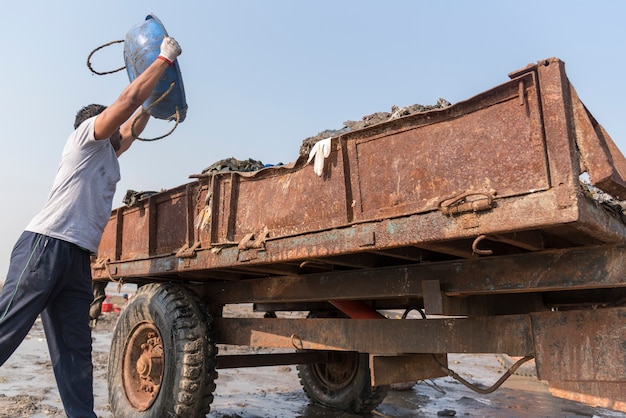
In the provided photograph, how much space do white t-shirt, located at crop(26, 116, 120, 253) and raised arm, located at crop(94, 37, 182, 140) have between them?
0.41 feet

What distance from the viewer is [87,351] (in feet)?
9.57

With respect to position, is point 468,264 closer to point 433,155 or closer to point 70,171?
point 433,155

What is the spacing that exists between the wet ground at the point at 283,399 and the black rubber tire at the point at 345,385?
0.43 feet

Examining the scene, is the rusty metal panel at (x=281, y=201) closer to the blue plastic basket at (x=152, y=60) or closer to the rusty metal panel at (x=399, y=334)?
the blue plastic basket at (x=152, y=60)

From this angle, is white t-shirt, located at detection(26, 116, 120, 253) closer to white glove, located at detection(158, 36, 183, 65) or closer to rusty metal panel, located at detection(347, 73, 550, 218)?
white glove, located at detection(158, 36, 183, 65)

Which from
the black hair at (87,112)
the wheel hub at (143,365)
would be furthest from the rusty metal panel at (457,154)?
the wheel hub at (143,365)

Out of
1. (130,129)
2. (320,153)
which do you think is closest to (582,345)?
(320,153)

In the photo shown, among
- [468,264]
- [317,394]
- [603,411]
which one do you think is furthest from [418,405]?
[468,264]

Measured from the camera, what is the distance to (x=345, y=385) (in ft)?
18.0

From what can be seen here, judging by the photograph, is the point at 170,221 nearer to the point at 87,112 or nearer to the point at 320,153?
the point at 87,112

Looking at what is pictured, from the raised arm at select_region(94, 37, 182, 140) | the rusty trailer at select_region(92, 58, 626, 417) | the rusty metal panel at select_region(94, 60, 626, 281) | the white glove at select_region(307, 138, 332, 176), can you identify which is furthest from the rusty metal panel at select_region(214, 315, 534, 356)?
the raised arm at select_region(94, 37, 182, 140)

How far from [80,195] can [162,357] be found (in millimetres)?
1923

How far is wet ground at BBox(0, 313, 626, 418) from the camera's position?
5.08 meters

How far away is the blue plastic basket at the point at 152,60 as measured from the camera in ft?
12.3
